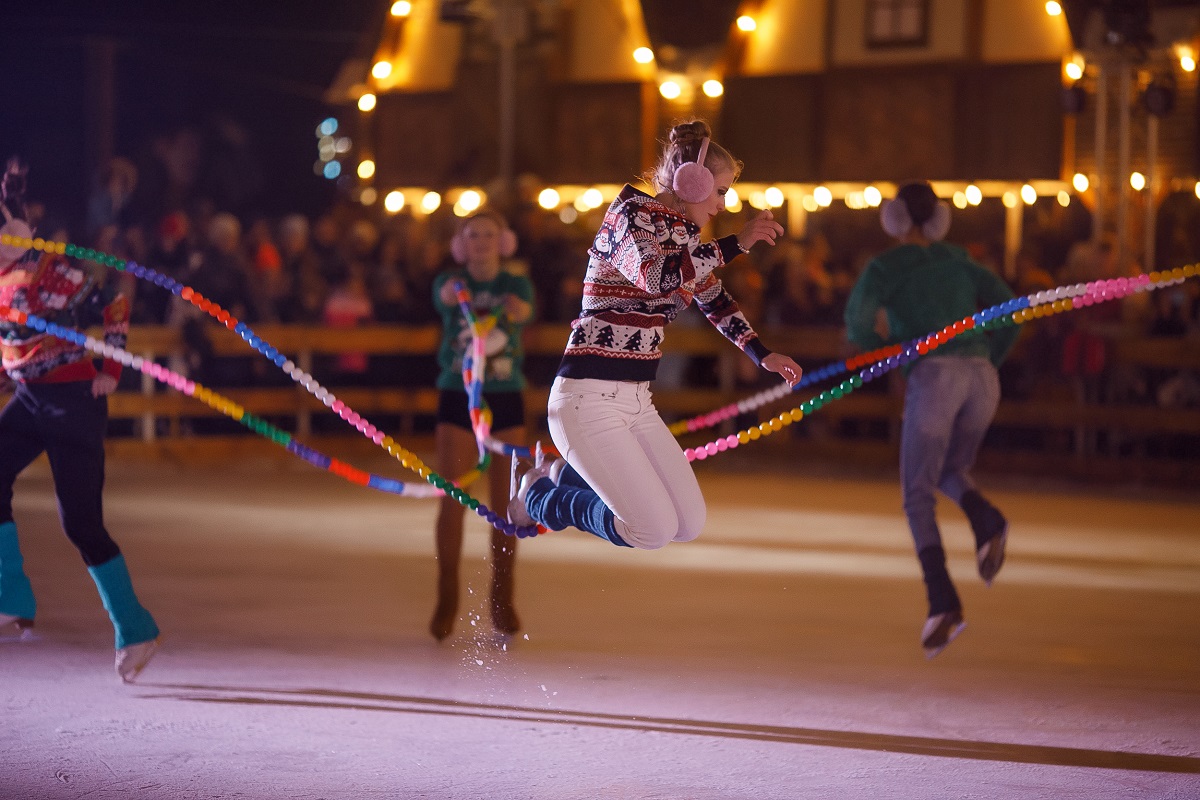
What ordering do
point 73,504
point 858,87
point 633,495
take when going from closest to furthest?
point 633,495 < point 73,504 < point 858,87

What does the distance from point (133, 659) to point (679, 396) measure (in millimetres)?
9949

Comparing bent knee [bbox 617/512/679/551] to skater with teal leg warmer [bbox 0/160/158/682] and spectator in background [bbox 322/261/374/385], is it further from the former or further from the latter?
spectator in background [bbox 322/261/374/385]

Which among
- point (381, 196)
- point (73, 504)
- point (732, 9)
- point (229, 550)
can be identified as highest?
point (732, 9)

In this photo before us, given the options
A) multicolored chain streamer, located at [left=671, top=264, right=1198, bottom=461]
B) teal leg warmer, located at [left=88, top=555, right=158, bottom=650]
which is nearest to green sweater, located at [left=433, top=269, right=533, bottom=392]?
multicolored chain streamer, located at [left=671, top=264, right=1198, bottom=461]

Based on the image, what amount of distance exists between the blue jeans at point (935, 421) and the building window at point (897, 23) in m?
A: 16.8

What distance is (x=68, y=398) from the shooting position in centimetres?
699

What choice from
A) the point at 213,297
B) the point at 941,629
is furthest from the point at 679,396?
the point at 941,629

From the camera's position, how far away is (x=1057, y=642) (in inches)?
315

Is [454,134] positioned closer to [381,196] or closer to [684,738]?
[381,196]

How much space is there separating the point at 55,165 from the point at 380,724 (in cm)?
2702

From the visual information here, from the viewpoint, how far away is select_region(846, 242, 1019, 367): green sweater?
764 cm

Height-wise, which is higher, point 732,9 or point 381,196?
point 732,9

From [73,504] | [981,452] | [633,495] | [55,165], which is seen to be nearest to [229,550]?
[73,504]

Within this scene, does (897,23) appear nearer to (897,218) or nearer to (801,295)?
(801,295)
